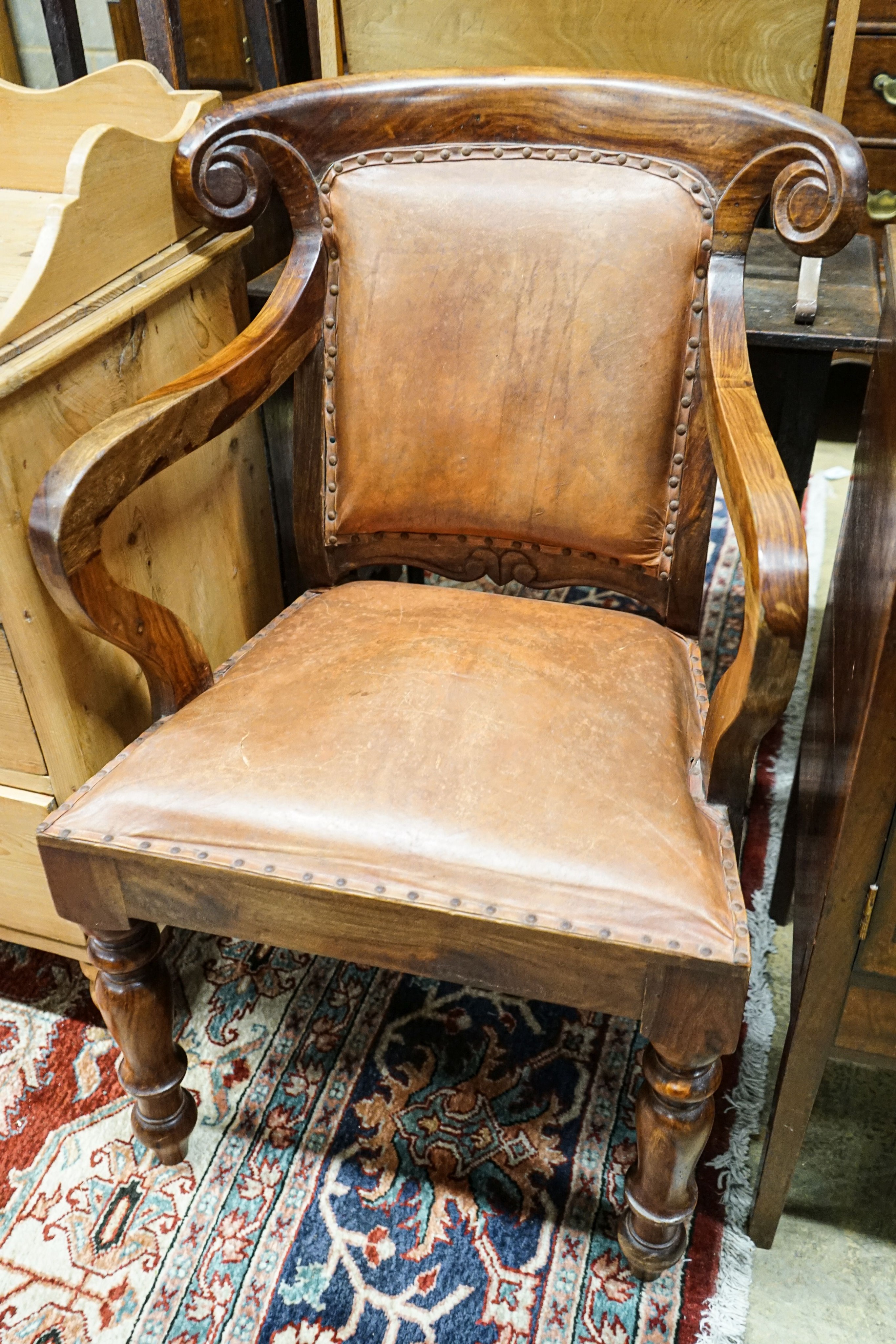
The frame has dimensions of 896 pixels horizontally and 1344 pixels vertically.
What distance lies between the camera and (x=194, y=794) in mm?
977

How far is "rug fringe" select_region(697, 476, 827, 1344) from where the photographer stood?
109 centimetres

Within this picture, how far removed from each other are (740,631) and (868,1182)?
1.08m

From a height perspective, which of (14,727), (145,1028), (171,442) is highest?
(171,442)

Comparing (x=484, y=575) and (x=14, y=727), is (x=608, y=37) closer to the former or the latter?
(x=484, y=575)

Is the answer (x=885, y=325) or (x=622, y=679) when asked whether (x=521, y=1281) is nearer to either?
(x=622, y=679)

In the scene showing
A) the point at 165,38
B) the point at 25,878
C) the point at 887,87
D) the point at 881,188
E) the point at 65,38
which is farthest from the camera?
the point at 881,188

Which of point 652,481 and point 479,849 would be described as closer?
point 479,849

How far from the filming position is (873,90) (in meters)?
2.29

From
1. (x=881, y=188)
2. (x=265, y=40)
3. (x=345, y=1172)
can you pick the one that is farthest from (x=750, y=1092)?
(x=881, y=188)

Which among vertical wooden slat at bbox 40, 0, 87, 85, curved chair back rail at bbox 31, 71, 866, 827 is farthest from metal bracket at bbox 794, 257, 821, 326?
vertical wooden slat at bbox 40, 0, 87, 85

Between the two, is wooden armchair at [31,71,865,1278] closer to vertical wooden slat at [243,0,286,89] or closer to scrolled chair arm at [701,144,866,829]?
scrolled chair arm at [701,144,866,829]

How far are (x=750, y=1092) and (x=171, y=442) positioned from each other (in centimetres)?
99

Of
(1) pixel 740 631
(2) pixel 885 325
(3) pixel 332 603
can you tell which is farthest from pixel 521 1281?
(1) pixel 740 631

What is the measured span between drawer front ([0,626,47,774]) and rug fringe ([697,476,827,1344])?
2.57ft
